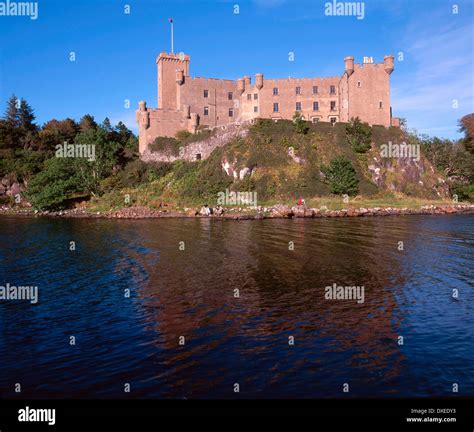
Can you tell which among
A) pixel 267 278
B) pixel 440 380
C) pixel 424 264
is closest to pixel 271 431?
pixel 440 380

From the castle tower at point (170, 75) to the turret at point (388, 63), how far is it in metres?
35.8

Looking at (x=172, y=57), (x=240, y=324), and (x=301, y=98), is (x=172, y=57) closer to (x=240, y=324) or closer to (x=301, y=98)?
(x=301, y=98)

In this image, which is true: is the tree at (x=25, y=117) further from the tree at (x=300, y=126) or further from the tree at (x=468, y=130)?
the tree at (x=468, y=130)

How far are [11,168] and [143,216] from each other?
39.7 metres

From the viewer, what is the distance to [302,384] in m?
9.62

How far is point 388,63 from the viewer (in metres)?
70.5

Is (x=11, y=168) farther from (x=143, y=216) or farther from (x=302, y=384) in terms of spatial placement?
(x=302, y=384)

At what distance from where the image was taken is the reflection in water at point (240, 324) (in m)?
9.84

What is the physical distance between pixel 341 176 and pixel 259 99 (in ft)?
79.4

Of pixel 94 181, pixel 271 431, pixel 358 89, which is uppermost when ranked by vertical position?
pixel 358 89

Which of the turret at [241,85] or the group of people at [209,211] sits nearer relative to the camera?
the group of people at [209,211]

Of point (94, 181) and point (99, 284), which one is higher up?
point (94, 181)

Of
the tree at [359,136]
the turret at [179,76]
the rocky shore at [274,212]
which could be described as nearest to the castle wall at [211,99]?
the turret at [179,76]

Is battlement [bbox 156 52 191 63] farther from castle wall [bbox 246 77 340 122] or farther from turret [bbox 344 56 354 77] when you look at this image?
turret [bbox 344 56 354 77]
